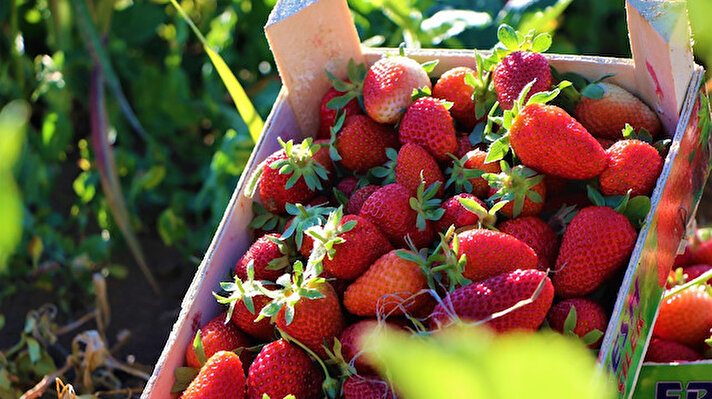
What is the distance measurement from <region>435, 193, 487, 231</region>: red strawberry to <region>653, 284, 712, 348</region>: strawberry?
48cm

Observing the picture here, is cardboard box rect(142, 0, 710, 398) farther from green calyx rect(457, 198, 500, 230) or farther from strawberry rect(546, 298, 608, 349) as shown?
green calyx rect(457, 198, 500, 230)

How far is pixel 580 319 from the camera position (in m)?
1.07

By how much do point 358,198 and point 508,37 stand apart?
0.39m

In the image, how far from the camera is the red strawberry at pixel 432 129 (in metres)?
1.29

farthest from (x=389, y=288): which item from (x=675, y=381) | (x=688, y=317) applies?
(x=688, y=317)

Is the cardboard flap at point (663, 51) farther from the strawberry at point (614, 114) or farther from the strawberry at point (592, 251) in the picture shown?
the strawberry at point (592, 251)

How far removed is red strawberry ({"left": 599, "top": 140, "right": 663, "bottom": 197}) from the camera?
3.84 feet

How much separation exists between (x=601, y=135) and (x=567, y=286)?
1.05ft

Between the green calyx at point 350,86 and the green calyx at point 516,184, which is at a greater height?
the green calyx at point 350,86

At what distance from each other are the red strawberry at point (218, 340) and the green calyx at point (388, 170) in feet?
1.15

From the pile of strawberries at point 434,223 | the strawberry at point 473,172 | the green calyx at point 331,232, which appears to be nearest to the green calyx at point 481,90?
the pile of strawberries at point 434,223

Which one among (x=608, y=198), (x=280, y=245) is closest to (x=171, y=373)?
(x=280, y=245)

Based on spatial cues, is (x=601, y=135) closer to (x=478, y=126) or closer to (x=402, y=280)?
(x=478, y=126)

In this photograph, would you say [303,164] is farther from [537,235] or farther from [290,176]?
[537,235]
